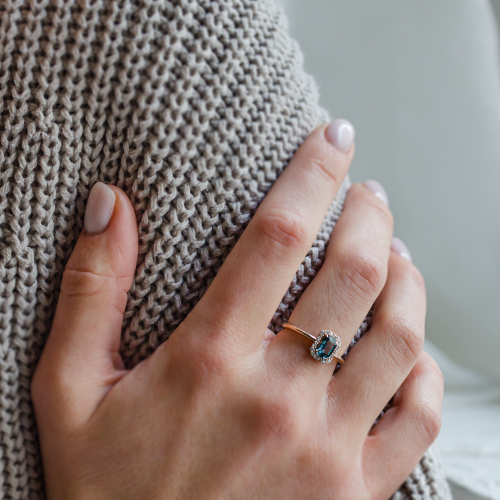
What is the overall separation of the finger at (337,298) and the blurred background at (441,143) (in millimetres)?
463

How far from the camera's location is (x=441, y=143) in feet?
3.00

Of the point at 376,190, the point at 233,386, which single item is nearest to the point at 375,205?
the point at 376,190

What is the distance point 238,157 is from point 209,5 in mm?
164

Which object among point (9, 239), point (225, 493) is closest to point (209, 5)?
point (9, 239)

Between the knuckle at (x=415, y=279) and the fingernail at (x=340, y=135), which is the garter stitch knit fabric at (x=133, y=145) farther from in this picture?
the knuckle at (x=415, y=279)

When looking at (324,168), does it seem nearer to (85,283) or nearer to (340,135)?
(340,135)

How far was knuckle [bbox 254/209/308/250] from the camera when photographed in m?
0.47

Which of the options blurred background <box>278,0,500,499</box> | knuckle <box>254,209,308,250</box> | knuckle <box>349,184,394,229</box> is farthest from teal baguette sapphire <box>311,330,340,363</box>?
blurred background <box>278,0,500,499</box>

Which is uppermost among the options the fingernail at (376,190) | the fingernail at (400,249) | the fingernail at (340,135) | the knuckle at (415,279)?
the fingernail at (340,135)

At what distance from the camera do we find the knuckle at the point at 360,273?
1.68 feet

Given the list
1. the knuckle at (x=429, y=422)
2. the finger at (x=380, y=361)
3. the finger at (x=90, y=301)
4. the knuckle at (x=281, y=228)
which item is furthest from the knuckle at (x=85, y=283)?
the knuckle at (x=429, y=422)

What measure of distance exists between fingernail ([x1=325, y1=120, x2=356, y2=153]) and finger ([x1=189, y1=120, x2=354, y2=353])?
58 mm

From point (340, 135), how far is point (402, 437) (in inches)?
14.9

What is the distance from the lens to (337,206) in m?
0.61
